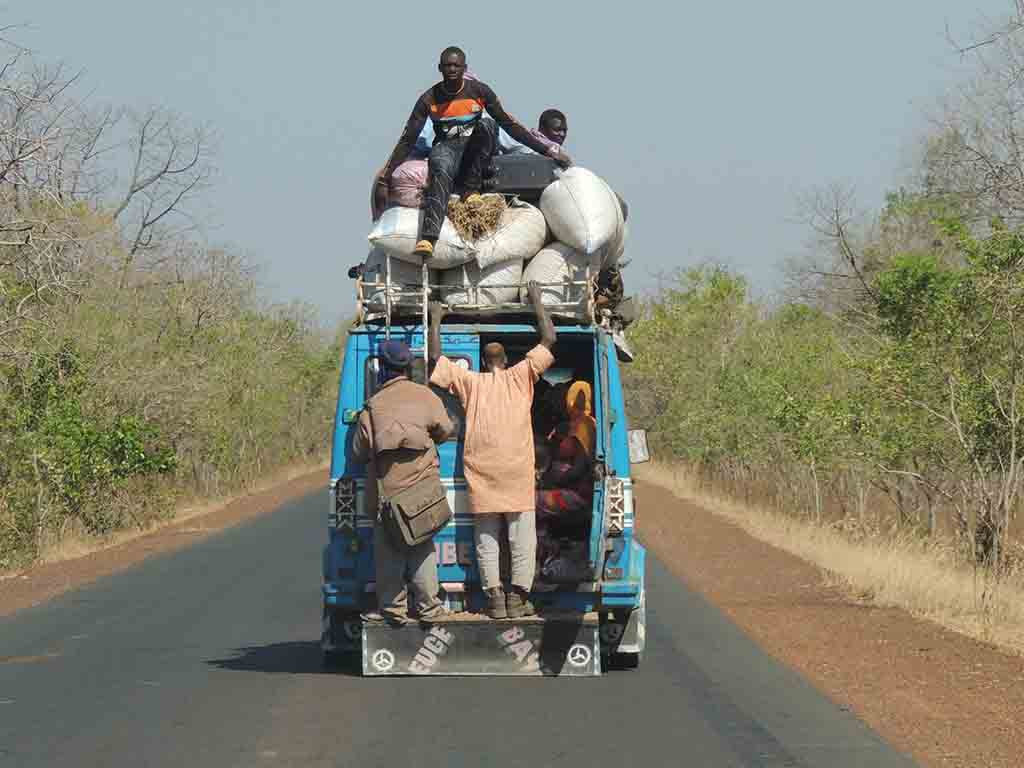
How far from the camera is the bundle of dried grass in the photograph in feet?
39.7

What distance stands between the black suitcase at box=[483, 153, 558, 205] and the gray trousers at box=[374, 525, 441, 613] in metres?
2.86

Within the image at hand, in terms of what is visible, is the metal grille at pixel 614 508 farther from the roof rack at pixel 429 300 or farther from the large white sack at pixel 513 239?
the large white sack at pixel 513 239

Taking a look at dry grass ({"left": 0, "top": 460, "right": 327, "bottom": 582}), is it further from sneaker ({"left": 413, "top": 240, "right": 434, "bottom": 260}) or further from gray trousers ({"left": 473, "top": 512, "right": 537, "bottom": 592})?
gray trousers ({"left": 473, "top": 512, "right": 537, "bottom": 592})

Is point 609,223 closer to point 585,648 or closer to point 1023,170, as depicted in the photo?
point 585,648

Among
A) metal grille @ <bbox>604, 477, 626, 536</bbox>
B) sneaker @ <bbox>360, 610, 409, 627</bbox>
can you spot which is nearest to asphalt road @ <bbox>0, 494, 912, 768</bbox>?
sneaker @ <bbox>360, 610, 409, 627</bbox>

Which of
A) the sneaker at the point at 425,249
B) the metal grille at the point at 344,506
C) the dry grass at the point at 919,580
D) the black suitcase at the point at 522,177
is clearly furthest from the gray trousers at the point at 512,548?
the dry grass at the point at 919,580

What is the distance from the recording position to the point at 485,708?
1017cm

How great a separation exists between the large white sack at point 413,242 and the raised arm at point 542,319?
55cm

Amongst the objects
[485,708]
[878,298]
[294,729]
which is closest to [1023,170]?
[878,298]

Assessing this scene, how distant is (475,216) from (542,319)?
1063 millimetres

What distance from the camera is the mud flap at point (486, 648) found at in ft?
37.5

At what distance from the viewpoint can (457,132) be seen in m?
12.7

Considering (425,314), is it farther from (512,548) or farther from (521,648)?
(521,648)

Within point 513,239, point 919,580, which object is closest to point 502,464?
point 513,239
